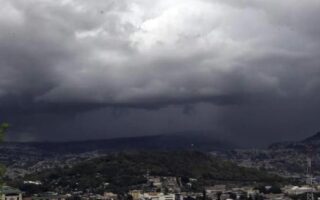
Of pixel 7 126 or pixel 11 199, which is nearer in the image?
pixel 7 126

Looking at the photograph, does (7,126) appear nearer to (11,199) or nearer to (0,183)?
(0,183)

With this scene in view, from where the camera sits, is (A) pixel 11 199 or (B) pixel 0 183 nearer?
(B) pixel 0 183

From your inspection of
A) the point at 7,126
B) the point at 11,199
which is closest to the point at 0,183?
the point at 7,126

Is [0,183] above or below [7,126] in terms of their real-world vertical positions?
below
